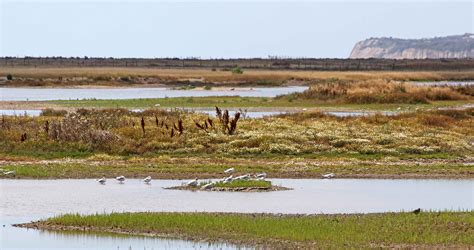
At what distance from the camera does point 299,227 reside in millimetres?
17188

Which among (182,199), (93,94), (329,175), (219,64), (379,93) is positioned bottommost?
(219,64)

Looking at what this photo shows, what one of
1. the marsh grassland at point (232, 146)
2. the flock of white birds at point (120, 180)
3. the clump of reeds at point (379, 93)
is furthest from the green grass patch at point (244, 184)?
the clump of reeds at point (379, 93)

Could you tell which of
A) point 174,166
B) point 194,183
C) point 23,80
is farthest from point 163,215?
point 23,80

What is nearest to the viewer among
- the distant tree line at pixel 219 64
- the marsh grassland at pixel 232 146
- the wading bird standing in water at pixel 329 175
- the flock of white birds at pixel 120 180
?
the flock of white birds at pixel 120 180

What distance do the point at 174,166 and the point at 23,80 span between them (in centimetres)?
6236

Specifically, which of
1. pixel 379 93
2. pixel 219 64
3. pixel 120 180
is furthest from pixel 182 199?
pixel 219 64

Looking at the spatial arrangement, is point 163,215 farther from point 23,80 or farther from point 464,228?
point 23,80

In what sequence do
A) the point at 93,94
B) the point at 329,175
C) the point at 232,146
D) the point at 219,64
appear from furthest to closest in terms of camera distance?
1. the point at 219,64
2. the point at 93,94
3. the point at 232,146
4. the point at 329,175

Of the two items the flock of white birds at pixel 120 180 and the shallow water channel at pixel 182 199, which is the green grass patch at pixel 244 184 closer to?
the shallow water channel at pixel 182 199

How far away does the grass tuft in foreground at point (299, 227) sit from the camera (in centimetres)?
1612

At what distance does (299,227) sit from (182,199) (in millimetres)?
5182

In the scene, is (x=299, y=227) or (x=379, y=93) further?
(x=379, y=93)

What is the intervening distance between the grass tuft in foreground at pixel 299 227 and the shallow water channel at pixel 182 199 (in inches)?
28.4

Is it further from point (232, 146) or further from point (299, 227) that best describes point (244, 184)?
point (232, 146)
